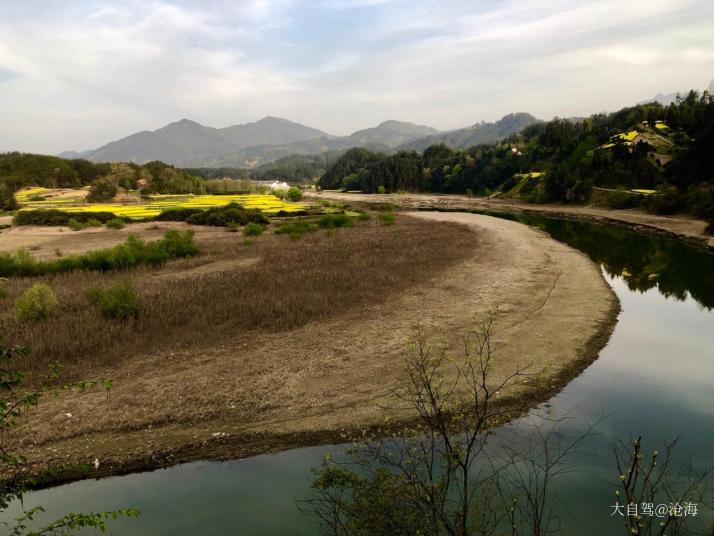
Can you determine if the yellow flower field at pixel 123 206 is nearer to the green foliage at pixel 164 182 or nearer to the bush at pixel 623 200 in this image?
the green foliage at pixel 164 182

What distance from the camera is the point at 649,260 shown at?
31.9 m

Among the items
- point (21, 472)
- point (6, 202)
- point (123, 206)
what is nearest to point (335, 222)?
point (123, 206)

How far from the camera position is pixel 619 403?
11867 mm

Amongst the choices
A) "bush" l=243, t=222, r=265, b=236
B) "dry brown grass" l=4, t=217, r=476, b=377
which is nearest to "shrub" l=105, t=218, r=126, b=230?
"bush" l=243, t=222, r=265, b=236

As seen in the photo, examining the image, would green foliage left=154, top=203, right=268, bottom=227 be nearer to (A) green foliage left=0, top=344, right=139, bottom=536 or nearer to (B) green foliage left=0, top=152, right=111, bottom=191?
(A) green foliage left=0, top=344, right=139, bottom=536

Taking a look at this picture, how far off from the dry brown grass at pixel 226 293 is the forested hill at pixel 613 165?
35.9 meters

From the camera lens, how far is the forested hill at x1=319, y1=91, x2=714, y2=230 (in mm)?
55750

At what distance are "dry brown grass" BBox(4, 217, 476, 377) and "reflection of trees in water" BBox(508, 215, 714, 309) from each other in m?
11.1

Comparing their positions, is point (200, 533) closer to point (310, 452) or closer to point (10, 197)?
point (310, 452)

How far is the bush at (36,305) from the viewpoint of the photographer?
17203mm

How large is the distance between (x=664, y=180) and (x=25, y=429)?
265ft

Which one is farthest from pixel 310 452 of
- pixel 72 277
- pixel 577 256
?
pixel 577 256

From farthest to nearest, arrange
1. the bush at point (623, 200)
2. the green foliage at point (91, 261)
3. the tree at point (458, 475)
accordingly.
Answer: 1. the bush at point (623, 200)
2. the green foliage at point (91, 261)
3. the tree at point (458, 475)

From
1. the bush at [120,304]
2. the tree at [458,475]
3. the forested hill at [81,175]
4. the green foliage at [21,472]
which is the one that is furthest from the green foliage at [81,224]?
the tree at [458,475]
